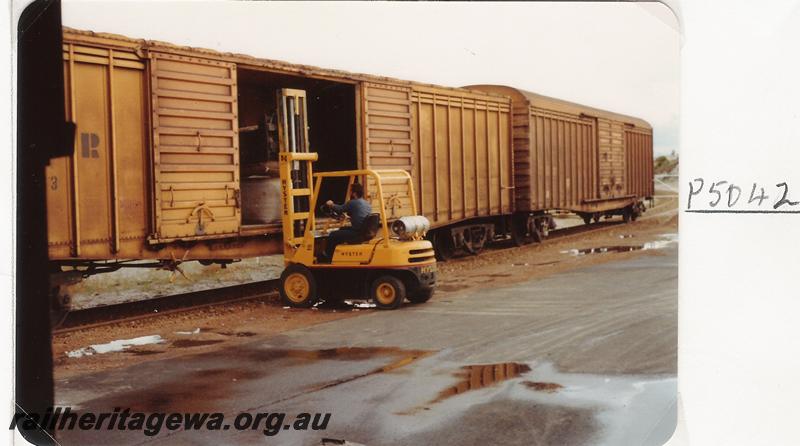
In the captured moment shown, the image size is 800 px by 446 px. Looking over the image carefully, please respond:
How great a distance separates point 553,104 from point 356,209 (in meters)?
1.80

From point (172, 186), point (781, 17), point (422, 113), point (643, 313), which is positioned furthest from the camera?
point (172, 186)

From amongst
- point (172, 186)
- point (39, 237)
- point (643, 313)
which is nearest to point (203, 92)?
point (172, 186)

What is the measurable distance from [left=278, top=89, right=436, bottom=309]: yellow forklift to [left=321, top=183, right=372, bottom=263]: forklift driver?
0.13ft

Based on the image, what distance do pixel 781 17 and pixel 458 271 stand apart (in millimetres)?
3133

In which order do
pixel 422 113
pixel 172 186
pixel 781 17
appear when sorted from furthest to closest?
pixel 172 186 < pixel 422 113 < pixel 781 17

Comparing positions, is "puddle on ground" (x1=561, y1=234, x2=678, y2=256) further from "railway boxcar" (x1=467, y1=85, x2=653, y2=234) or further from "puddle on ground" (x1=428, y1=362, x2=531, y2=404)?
"puddle on ground" (x1=428, y1=362, x2=531, y2=404)

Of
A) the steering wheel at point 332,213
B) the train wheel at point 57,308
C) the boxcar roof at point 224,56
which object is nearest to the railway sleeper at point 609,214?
the boxcar roof at point 224,56

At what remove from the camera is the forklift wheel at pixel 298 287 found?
5754 millimetres

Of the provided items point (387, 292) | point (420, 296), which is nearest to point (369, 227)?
point (387, 292)

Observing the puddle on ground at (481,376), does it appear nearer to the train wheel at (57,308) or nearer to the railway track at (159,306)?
the railway track at (159,306)

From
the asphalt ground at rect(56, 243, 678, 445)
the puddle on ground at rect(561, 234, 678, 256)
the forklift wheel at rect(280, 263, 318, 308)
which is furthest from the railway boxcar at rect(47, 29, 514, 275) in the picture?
the asphalt ground at rect(56, 243, 678, 445)

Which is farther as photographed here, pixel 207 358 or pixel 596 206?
pixel 596 206
